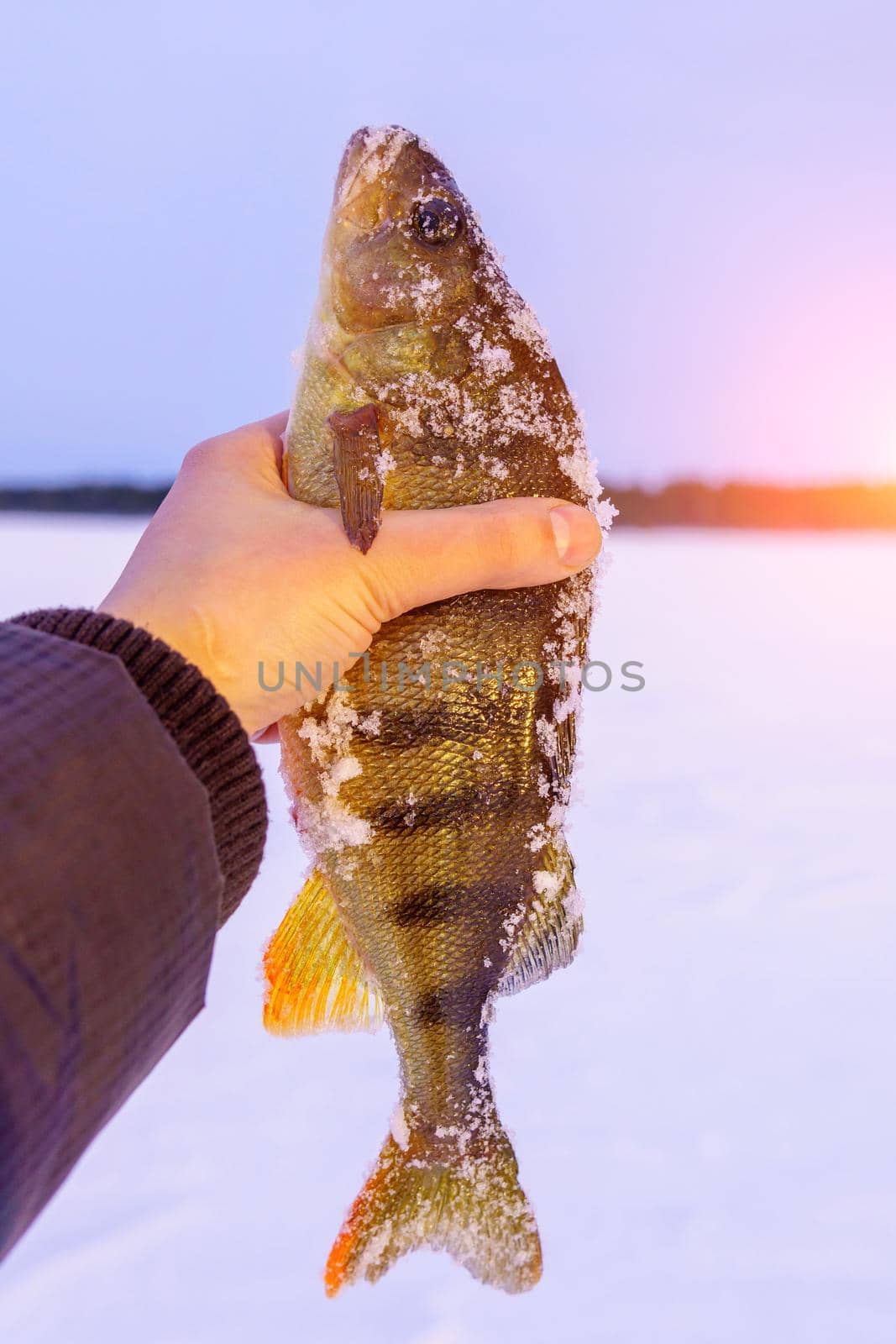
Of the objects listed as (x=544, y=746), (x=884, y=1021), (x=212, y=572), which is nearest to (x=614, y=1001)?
(x=884, y=1021)

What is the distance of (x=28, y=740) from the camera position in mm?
986

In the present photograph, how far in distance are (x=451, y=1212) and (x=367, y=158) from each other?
6.18 ft

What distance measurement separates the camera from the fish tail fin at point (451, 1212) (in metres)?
1.57

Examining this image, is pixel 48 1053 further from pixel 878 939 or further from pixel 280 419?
pixel 878 939

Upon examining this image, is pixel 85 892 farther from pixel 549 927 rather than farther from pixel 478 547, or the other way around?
Result: pixel 549 927

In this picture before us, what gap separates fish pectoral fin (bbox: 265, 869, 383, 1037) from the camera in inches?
66.1

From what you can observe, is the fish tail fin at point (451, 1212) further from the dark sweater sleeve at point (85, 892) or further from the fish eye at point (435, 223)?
the fish eye at point (435, 223)

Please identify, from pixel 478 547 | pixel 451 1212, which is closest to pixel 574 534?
pixel 478 547

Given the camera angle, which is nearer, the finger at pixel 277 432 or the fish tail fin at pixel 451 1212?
the fish tail fin at pixel 451 1212

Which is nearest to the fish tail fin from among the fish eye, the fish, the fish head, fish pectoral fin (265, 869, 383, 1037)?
the fish

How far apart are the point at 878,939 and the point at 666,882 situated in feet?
2.18

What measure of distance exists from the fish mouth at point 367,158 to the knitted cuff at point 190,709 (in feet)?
3.10

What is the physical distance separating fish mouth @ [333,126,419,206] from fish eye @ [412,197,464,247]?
102 mm

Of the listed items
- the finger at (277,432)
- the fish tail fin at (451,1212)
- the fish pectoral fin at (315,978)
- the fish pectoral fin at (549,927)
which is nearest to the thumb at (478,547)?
the finger at (277,432)
